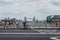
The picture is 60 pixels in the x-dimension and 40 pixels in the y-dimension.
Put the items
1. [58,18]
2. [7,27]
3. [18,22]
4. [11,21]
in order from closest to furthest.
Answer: [7,27] < [18,22] < [11,21] < [58,18]

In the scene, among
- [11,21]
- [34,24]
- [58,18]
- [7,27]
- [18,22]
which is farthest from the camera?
[58,18]

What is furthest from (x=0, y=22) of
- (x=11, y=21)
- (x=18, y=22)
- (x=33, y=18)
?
(x=33, y=18)

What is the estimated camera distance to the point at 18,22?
5572 centimetres

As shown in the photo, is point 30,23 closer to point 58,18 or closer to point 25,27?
point 25,27

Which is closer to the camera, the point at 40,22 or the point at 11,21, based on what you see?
the point at 40,22

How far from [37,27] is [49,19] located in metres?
10.5

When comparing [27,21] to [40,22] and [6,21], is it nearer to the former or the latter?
[40,22]

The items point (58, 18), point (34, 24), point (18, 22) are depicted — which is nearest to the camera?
point (34, 24)

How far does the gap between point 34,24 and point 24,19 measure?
150 inches

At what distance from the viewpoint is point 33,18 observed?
48969 mm

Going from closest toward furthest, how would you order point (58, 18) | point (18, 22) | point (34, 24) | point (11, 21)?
point (34, 24) < point (18, 22) < point (11, 21) < point (58, 18)

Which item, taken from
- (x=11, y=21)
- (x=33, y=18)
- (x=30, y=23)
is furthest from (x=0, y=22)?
(x=33, y=18)

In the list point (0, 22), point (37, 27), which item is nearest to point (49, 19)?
point (37, 27)

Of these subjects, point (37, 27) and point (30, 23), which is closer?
point (37, 27)
